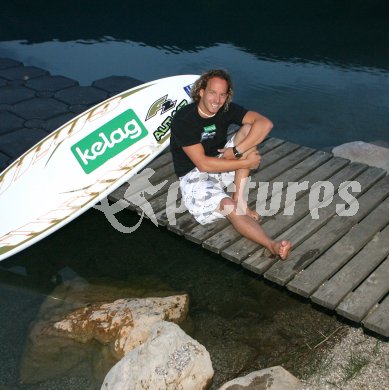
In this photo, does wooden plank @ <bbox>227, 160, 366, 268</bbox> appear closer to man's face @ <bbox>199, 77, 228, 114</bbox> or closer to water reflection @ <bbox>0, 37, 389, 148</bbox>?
man's face @ <bbox>199, 77, 228, 114</bbox>

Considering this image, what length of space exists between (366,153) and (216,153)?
2427 millimetres

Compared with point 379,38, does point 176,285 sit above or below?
below

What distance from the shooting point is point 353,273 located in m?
4.54

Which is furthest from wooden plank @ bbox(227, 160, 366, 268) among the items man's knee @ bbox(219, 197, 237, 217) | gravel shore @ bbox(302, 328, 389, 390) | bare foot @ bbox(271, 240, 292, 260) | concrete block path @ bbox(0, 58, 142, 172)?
concrete block path @ bbox(0, 58, 142, 172)

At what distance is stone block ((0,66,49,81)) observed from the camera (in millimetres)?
9344

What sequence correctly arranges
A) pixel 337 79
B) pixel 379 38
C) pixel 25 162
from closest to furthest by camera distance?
pixel 25 162 < pixel 337 79 < pixel 379 38

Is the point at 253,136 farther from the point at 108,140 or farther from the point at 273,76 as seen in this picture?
the point at 273,76

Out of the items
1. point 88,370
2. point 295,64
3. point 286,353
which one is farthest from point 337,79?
point 88,370

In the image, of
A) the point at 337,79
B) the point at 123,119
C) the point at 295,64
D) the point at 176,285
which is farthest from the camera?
the point at 295,64

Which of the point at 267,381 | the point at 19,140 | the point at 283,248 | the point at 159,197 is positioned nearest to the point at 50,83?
the point at 19,140

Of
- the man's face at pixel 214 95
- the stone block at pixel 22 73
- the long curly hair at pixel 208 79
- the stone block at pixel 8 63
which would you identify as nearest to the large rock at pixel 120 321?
the man's face at pixel 214 95

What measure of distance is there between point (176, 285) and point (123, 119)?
6.76ft

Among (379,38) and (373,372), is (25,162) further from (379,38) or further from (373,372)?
(379,38)

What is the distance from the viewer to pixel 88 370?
13.5 ft
